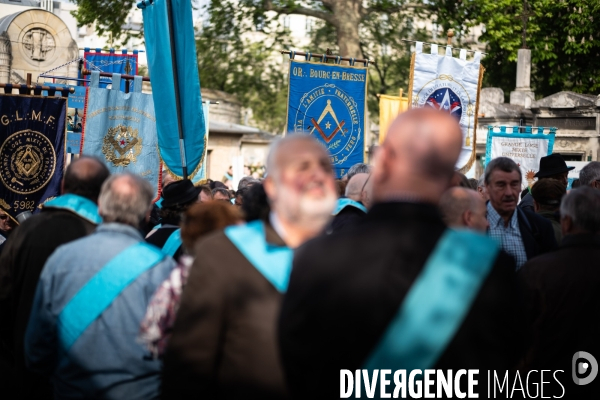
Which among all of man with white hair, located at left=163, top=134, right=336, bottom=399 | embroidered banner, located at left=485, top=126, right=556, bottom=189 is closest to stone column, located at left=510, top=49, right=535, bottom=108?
embroidered banner, located at left=485, top=126, right=556, bottom=189

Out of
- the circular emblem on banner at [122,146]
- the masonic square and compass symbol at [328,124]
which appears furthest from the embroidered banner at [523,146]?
the circular emblem on banner at [122,146]

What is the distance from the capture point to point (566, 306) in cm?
441

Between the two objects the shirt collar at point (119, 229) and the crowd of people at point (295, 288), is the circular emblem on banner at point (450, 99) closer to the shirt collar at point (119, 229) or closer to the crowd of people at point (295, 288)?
the crowd of people at point (295, 288)

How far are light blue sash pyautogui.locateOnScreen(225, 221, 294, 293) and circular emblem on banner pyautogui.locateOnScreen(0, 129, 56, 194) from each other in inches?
272

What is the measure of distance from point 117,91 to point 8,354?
6722 millimetres

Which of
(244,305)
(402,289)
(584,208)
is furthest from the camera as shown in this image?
(584,208)

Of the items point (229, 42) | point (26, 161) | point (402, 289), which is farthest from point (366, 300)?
point (229, 42)

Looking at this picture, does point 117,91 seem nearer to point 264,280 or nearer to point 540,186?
point 540,186

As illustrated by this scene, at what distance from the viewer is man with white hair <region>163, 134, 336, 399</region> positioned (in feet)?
10.5

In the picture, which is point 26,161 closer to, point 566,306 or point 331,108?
point 331,108

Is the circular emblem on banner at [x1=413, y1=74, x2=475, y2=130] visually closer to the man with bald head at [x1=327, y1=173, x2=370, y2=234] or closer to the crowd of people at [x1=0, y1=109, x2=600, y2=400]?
the man with bald head at [x1=327, y1=173, x2=370, y2=234]

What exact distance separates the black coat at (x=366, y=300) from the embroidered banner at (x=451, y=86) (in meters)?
8.88

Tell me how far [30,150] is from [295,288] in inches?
307

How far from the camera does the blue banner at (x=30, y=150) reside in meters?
9.67
